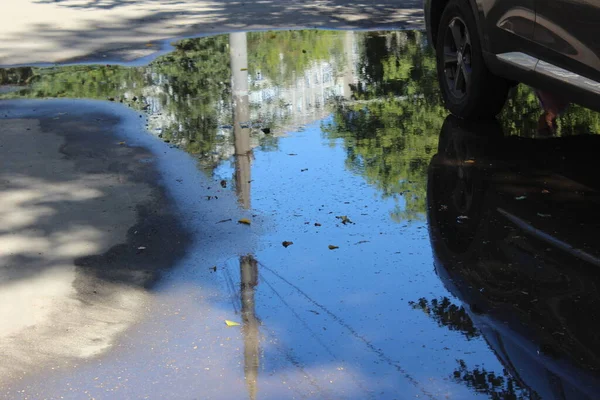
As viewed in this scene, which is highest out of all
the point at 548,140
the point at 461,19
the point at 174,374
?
the point at 461,19

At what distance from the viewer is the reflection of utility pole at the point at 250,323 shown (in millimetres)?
3963

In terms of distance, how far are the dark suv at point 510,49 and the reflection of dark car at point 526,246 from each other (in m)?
0.39

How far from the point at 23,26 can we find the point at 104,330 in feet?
34.4

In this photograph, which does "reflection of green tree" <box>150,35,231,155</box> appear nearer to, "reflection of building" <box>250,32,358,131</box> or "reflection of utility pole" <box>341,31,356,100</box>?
"reflection of building" <box>250,32,358,131</box>

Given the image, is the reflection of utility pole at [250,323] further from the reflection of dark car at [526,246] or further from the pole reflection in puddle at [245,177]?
the reflection of dark car at [526,246]

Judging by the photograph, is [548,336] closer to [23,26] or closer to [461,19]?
[461,19]

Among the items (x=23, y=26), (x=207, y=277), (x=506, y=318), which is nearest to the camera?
(x=506, y=318)

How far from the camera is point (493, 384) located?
3.85 metres

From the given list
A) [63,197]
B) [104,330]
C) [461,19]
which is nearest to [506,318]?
[104,330]

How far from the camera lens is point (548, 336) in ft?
13.9

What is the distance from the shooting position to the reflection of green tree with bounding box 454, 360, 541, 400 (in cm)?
376

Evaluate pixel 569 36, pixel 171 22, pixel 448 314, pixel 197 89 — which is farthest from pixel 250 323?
pixel 171 22

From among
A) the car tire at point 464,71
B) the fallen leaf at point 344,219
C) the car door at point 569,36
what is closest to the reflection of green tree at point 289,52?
the car tire at point 464,71

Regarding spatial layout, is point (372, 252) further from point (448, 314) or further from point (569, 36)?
point (569, 36)
